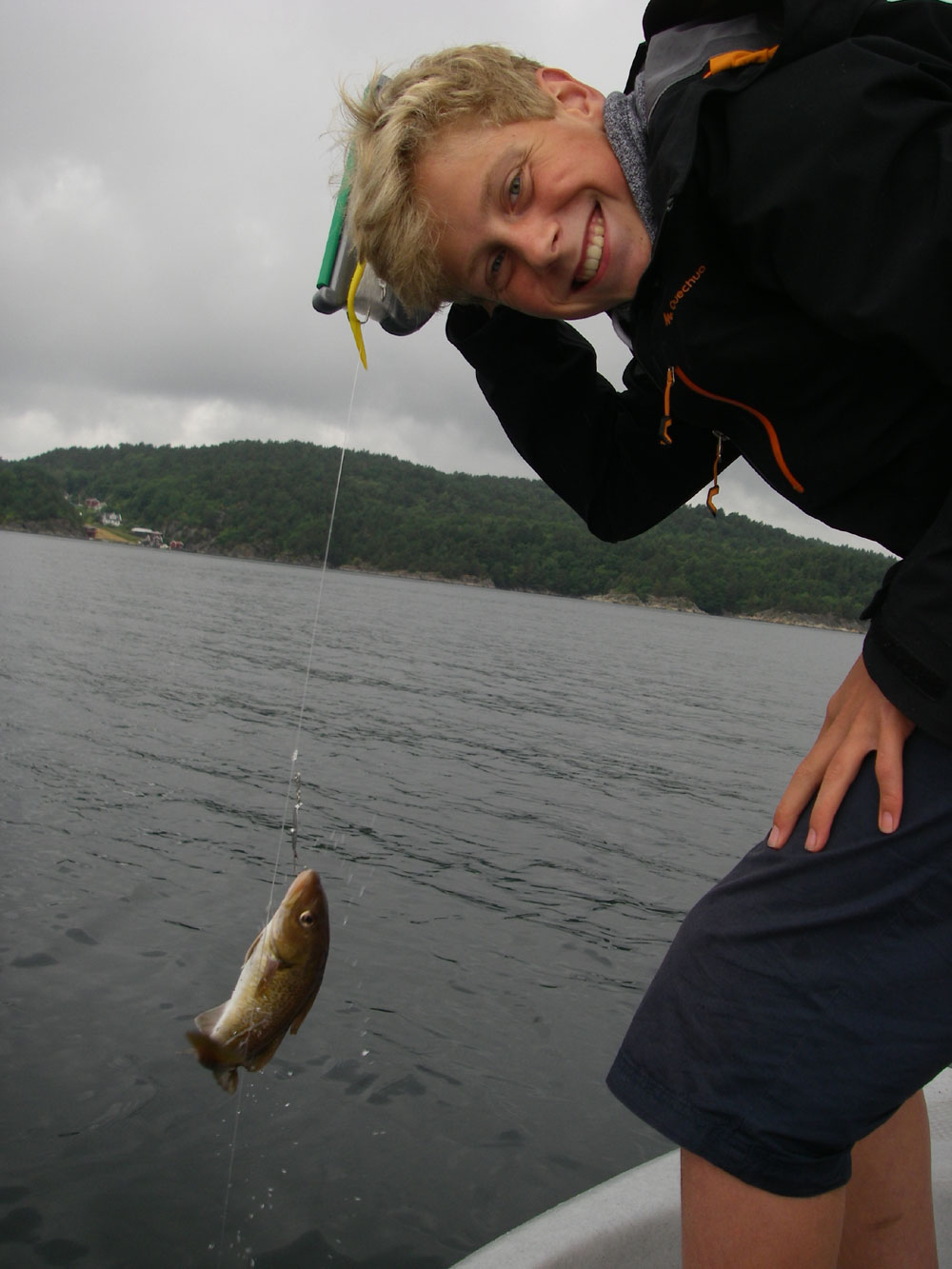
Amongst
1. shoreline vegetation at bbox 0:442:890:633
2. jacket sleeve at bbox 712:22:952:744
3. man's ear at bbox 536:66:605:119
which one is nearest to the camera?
jacket sleeve at bbox 712:22:952:744

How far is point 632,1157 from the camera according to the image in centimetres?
508

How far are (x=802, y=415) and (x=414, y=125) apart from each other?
3.36ft

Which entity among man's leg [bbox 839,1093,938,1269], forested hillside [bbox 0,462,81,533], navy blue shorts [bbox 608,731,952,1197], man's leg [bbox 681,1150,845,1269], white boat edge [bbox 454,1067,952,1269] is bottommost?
white boat edge [bbox 454,1067,952,1269]

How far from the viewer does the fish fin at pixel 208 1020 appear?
9.75ft

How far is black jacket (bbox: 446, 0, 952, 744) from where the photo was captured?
4.77 feet

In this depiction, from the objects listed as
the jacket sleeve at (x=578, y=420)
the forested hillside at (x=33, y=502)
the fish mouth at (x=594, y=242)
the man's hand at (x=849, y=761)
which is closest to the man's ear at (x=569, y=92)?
the fish mouth at (x=594, y=242)

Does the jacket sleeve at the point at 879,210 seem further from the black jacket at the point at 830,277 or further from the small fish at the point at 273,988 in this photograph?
the small fish at the point at 273,988

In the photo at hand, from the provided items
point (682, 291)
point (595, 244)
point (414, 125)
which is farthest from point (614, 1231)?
point (414, 125)

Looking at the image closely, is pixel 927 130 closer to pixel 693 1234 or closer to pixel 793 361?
pixel 793 361

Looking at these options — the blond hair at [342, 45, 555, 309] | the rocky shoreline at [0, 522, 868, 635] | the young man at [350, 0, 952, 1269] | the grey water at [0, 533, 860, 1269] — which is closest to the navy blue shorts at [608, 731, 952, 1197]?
the young man at [350, 0, 952, 1269]

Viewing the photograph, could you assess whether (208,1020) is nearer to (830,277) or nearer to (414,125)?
(414,125)

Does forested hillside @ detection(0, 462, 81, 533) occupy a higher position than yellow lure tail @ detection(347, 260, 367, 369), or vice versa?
forested hillside @ detection(0, 462, 81, 533)

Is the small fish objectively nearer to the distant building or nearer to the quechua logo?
the quechua logo

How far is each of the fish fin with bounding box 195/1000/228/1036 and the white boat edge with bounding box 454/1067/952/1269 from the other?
1013mm
